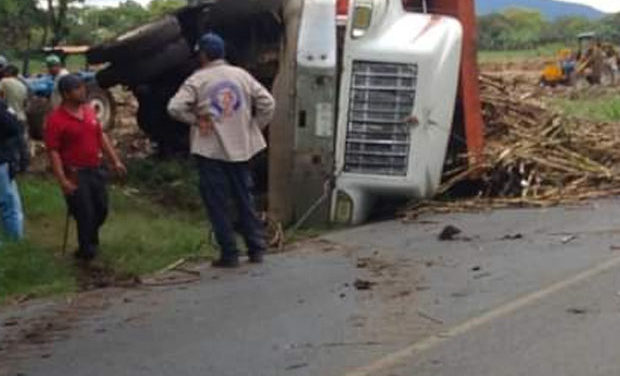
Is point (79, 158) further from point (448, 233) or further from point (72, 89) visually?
point (448, 233)

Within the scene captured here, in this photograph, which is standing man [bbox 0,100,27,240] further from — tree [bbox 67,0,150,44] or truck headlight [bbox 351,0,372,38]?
tree [bbox 67,0,150,44]

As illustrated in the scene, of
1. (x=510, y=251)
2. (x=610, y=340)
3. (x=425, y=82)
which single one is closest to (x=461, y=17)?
(x=425, y=82)

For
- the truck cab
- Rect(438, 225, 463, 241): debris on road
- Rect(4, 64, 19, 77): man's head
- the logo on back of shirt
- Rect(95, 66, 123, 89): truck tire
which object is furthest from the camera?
Rect(4, 64, 19, 77): man's head

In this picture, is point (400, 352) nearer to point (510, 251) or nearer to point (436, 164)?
point (510, 251)

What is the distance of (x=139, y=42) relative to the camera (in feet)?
53.1

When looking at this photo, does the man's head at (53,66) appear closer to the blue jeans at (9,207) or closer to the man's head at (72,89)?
the blue jeans at (9,207)

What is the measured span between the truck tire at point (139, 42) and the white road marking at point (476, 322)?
681cm

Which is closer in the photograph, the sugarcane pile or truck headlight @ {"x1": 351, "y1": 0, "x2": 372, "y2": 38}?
truck headlight @ {"x1": 351, "y1": 0, "x2": 372, "y2": 38}

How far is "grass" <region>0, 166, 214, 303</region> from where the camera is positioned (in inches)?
455

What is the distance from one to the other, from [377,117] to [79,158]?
3371 millimetres

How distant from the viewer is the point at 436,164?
1477cm

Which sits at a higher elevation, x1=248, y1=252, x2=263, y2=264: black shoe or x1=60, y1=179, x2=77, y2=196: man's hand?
x1=60, y1=179, x2=77, y2=196: man's hand

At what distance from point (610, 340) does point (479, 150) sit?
752 cm

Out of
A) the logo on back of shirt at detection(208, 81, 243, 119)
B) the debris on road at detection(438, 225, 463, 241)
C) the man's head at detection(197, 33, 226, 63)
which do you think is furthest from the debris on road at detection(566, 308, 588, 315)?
the man's head at detection(197, 33, 226, 63)
